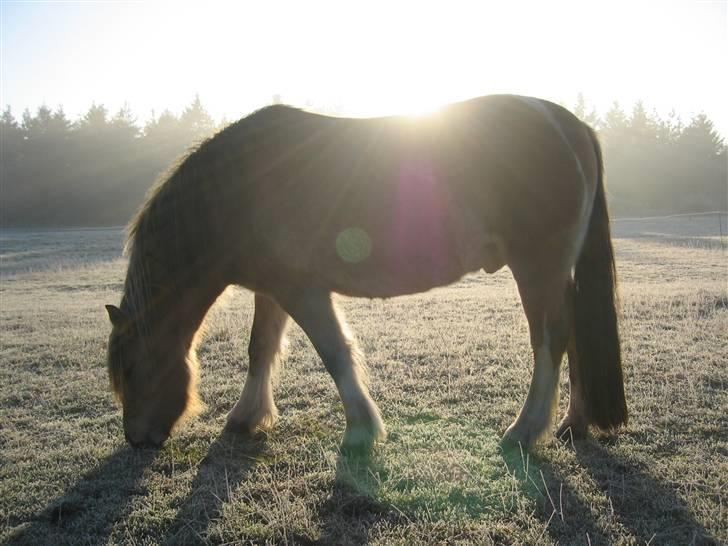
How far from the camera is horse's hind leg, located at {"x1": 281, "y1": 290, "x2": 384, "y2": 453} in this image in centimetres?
358

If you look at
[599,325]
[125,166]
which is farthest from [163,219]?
[125,166]

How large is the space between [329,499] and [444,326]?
4298mm

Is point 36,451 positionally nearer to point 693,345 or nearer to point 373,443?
point 373,443

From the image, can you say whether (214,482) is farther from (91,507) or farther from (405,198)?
(405,198)

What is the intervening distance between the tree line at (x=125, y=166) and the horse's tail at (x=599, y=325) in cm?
3750

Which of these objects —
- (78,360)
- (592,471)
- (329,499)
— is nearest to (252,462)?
(329,499)

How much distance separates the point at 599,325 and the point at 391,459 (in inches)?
66.3

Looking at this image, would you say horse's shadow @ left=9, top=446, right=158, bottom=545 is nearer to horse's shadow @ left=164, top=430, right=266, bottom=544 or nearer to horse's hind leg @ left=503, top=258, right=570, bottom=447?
horse's shadow @ left=164, top=430, right=266, bottom=544

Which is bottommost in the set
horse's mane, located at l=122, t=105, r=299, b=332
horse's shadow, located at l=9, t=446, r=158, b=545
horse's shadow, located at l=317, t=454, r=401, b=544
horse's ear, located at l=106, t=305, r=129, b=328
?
horse's shadow, located at l=9, t=446, r=158, b=545

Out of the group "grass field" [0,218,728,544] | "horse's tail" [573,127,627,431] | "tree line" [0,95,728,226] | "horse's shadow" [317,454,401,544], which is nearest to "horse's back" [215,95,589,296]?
"horse's tail" [573,127,627,431]

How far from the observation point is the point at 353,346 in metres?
3.81

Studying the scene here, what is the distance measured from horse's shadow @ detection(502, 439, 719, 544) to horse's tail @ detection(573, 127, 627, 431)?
13.2 inches

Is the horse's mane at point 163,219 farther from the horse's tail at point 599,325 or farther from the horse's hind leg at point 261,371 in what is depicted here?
the horse's tail at point 599,325

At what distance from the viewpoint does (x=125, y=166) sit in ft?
144
